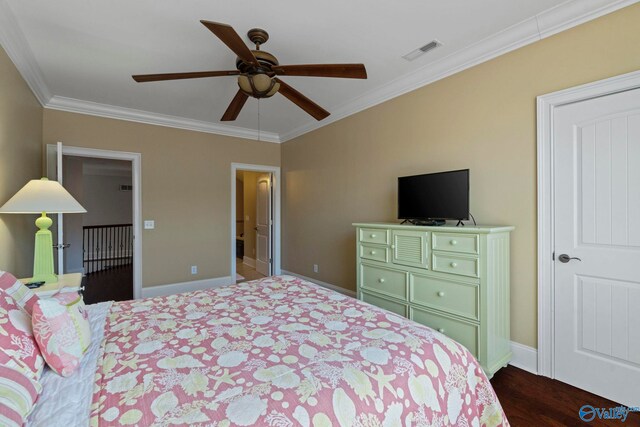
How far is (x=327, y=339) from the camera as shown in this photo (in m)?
1.35

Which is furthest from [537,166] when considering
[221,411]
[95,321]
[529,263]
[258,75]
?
[95,321]

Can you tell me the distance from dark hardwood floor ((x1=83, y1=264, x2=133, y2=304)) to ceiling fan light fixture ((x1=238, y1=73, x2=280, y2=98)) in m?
3.99

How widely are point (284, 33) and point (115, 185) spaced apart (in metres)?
8.53

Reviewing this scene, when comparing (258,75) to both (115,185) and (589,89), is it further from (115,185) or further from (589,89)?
(115,185)

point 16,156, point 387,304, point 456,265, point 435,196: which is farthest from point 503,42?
point 16,156

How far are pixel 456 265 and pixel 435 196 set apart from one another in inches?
26.8

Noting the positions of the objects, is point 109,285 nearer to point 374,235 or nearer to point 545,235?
point 374,235

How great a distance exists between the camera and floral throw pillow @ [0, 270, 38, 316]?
132cm

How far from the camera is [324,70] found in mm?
1958

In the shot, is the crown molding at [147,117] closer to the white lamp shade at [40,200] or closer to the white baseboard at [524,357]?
the white lamp shade at [40,200]

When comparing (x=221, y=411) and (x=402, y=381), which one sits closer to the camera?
(x=221, y=411)

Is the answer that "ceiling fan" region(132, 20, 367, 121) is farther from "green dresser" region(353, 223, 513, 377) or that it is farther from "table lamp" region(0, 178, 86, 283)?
"green dresser" region(353, 223, 513, 377)

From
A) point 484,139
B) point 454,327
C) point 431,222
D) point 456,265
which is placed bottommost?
point 454,327

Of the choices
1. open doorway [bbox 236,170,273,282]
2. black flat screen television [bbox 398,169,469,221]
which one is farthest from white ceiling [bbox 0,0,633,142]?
open doorway [bbox 236,170,273,282]
